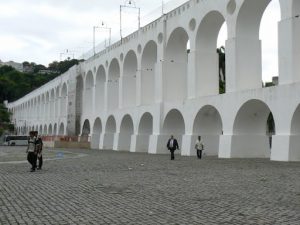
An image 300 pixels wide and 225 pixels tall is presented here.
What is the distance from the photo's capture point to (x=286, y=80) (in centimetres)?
1853

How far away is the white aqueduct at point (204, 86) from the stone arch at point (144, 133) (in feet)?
0.24

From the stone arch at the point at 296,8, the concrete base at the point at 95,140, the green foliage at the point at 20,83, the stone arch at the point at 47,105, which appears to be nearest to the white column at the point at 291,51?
the stone arch at the point at 296,8

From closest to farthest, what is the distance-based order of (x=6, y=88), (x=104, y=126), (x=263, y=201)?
1. (x=263, y=201)
2. (x=104, y=126)
3. (x=6, y=88)

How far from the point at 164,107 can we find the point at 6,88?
74263mm

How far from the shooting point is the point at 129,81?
37531mm

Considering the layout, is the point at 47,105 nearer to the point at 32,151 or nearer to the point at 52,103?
the point at 52,103

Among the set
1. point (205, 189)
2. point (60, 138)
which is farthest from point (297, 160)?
point (60, 138)

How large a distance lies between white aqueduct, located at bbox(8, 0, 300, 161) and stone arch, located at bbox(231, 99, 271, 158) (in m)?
0.05

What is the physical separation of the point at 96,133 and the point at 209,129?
19.8 meters

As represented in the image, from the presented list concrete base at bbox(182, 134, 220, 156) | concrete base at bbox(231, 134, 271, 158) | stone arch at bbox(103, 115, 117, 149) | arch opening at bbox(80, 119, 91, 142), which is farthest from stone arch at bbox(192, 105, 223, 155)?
arch opening at bbox(80, 119, 91, 142)

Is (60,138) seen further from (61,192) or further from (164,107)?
(61,192)

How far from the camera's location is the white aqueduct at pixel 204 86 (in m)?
18.6

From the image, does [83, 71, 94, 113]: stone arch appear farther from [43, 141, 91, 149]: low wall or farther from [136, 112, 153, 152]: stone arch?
[136, 112, 153, 152]: stone arch

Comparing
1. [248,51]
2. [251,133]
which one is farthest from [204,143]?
[248,51]
